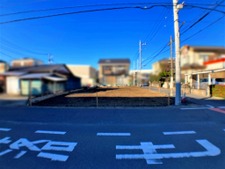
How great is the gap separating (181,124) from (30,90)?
5.01 meters

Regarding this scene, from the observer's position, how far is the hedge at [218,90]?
41.8ft

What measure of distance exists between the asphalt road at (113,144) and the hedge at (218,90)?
840cm

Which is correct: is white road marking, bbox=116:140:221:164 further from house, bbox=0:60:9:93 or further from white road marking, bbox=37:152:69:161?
house, bbox=0:60:9:93

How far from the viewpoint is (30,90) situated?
4.35 m

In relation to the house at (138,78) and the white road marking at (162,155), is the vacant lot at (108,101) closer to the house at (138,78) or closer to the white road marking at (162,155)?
the white road marking at (162,155)

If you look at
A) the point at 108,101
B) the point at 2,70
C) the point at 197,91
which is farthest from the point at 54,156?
the point at 197,91

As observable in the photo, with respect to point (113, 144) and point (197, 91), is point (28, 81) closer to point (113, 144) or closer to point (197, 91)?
point (113, 144)

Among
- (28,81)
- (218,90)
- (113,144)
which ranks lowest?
(113,144)

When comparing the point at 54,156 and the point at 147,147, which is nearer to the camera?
the point at 54,156

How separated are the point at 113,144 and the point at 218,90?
1298cm

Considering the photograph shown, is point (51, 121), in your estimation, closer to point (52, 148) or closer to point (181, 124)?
point (52, 148)

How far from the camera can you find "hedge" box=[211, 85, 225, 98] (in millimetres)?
12734

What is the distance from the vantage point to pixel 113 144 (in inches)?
150

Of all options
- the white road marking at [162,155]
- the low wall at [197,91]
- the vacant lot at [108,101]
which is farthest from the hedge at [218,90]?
the white road marking at [162,155]
